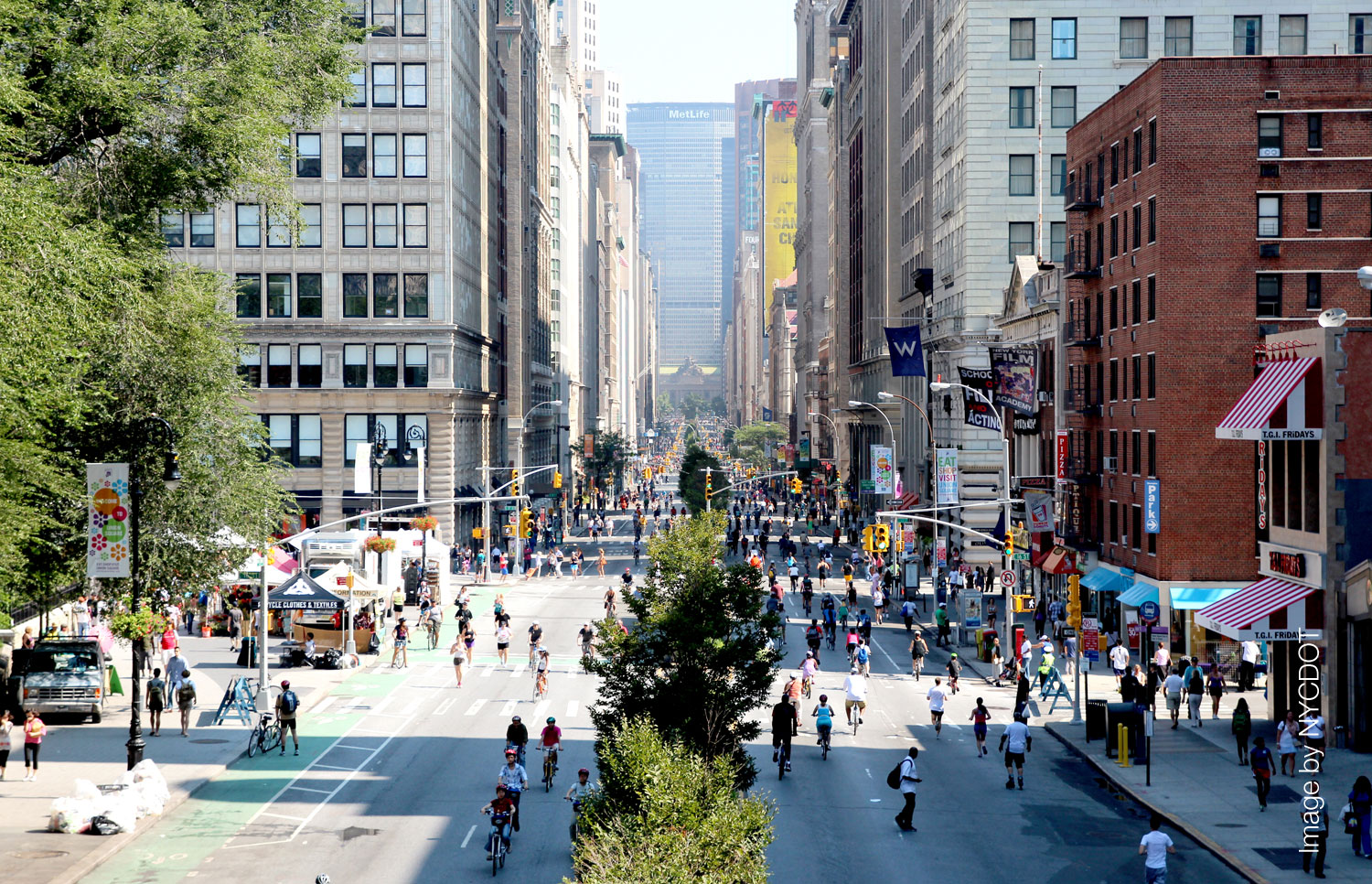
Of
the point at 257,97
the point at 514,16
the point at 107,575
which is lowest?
the point at 107,575

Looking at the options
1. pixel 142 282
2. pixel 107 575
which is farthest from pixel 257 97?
pixel 107 575

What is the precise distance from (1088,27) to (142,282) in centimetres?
5543

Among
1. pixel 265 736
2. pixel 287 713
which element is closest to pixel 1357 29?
pixel 287 713

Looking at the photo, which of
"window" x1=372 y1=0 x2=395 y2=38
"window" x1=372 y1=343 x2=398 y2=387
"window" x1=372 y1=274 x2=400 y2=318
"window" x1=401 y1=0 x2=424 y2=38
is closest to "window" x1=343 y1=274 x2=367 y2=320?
"window" x1=372 y1=274 x2=400 y2=318

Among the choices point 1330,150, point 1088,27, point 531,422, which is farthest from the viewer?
point 531,422

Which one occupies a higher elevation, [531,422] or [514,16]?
[514,16]

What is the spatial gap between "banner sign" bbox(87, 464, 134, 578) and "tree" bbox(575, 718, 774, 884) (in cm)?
1562

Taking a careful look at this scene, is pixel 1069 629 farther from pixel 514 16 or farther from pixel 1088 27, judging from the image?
pixel 514 16

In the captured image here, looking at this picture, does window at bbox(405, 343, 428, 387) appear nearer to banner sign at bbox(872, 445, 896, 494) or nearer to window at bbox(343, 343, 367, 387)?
window at bbox(343, 343, 367, 387)

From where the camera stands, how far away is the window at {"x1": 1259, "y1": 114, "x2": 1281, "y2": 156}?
161 feet

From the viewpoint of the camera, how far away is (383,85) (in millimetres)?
82062

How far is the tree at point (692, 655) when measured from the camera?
2764cm

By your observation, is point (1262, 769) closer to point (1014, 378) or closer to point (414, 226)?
point (1014, 378)

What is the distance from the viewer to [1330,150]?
48375 mm
